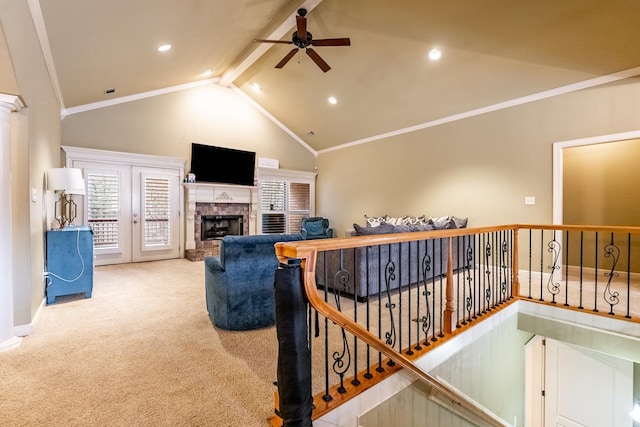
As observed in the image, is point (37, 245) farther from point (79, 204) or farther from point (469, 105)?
point (469, 105)

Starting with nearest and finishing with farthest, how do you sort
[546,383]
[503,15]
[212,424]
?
[212,424]
[503,15]
[546,383]

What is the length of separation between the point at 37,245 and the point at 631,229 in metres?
5.75

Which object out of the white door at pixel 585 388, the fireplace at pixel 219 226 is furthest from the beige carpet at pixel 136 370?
the white door at pixel 585 388

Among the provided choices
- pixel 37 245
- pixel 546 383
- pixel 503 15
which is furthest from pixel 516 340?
pixel 37 245

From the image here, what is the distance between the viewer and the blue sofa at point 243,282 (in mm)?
2557

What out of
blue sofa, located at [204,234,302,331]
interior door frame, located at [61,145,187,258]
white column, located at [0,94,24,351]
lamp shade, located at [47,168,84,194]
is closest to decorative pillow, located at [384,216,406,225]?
blue sofa, located at [204,234,302,331]

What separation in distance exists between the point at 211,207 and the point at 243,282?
15.0ft

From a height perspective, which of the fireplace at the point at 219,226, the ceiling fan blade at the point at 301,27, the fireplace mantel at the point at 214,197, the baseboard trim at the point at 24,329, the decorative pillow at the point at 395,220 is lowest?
the baseboard trim at the point at 24,329

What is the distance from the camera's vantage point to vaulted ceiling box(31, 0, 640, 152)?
3.23 meters

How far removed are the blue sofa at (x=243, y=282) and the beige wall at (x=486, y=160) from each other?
399 centimetres

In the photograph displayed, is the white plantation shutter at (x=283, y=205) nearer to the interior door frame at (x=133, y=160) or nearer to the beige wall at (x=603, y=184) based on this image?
the interior door frame at (x=133, y=160)

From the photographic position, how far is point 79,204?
17.1 feet

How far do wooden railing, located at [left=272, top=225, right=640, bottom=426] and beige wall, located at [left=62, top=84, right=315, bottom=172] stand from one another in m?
4.49

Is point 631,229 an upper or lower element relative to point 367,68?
lower
